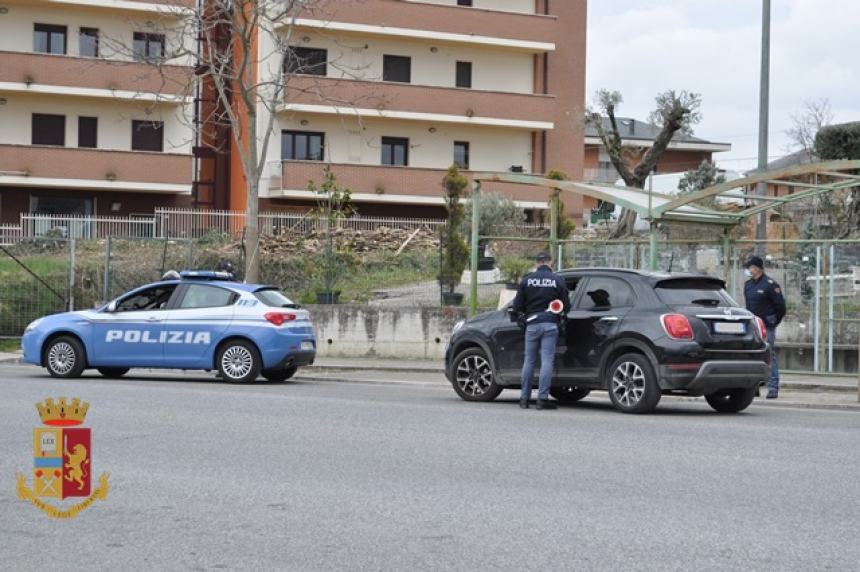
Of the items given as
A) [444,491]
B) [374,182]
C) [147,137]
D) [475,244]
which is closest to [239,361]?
[475,244]

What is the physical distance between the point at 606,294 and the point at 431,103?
32611mm

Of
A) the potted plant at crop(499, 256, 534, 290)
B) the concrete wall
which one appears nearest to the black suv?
the concrete wall

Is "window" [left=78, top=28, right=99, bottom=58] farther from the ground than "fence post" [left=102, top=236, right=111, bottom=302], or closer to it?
farther from the ground

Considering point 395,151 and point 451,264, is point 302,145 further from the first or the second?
point 451,264

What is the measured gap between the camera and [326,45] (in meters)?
46.9

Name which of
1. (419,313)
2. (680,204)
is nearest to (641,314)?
(680,204)

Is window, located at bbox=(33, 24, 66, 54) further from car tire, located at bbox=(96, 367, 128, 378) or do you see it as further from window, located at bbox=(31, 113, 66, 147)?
car tire, located at bbox=(96, 367, 128, 378)

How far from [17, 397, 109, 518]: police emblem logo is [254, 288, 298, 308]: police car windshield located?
1116cm

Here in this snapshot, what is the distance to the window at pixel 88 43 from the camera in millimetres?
45219

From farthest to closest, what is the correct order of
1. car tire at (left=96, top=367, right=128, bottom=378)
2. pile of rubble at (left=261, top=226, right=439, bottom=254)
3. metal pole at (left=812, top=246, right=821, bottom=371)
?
pile of rubble at (left=261, top=226, right=439, bottom=254)
metal pole at (left=812, top=246, right=821, bottom=371)
car tire at (left=96, top=367, right=128, bottom=378)

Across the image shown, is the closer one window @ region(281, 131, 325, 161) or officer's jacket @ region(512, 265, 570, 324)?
officer's jacket @ region(512, 265, 570, 324)

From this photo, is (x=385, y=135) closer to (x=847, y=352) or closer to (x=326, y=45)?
(x=326, y=45)

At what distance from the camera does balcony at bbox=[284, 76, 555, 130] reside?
45.5 m

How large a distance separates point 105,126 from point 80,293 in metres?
18.5
